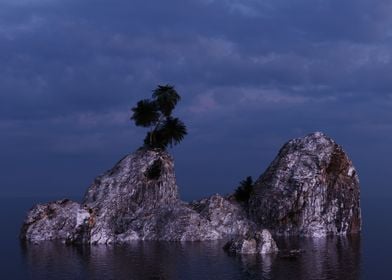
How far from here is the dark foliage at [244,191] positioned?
11831 cm

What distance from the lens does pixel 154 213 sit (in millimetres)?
107125

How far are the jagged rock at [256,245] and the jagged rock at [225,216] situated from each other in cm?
2029

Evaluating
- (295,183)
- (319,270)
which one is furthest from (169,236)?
(319,270)

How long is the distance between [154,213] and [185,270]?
33718mm

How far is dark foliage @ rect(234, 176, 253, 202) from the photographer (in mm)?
118312

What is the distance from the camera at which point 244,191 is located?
118625 mm

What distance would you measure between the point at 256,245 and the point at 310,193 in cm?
2693

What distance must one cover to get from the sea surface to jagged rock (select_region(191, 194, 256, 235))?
31.1 feet

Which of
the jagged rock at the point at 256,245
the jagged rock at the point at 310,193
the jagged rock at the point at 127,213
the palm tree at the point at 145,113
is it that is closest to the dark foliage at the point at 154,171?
the jagged rock at the point at 127,213

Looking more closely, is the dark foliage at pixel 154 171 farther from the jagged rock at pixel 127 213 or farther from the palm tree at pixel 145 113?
the palm tree at pixel 145 113

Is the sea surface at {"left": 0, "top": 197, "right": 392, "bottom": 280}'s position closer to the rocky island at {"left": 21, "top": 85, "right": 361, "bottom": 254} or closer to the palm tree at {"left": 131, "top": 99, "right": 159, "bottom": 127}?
the rocky island at {"left": 21, "top": 85, "right": 361, "bottom": 254}

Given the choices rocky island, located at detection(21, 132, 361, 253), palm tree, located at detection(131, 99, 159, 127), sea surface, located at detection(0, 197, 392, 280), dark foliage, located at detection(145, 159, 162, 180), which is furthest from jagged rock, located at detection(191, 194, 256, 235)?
palm tree, located at detection(131, 99, 159, 127)

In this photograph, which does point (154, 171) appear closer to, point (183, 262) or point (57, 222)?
point (57, 222)

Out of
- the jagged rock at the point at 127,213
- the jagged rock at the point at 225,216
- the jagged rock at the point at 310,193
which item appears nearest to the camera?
the jagged rock at the point at 127,213
